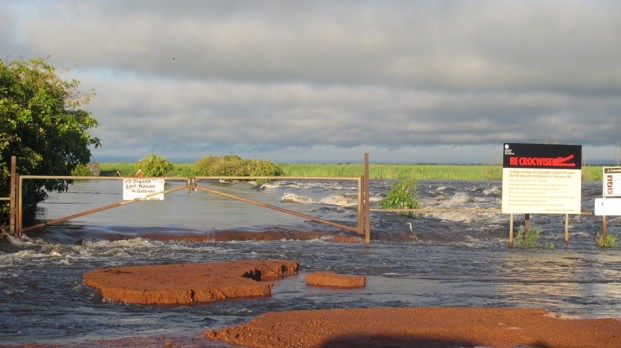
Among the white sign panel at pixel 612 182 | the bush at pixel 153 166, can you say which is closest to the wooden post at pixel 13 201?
the white sign panel at pixel 612 182

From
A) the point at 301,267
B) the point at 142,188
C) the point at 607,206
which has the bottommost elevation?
the point at 301,267

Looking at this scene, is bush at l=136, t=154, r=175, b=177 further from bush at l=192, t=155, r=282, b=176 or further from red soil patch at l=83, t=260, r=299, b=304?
red soil patch at l=83, t=260, r=299, b=304

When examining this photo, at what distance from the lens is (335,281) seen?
12.4 metres

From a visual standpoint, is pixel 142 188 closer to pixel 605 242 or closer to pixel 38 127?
pixel 38 127

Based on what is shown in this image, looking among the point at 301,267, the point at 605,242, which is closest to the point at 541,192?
the point at 605,242

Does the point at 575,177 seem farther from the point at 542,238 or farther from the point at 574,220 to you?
the point at 574,220

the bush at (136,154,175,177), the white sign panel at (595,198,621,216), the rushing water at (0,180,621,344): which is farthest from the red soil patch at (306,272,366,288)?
the bush at (136,154,175,177)

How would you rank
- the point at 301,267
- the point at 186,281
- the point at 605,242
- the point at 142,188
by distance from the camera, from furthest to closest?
the point at 605,242
the point at 142,188
the point at 301,267
the point at 186,281

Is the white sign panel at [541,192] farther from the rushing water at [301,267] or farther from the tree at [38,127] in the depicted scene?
the tree at [38,127]

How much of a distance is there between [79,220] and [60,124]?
5.25 m

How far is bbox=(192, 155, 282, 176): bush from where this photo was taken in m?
61.5

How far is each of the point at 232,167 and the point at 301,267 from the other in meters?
47.5

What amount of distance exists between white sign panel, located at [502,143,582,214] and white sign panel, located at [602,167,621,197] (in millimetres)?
633

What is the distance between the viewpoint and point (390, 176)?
A: 77938mm
